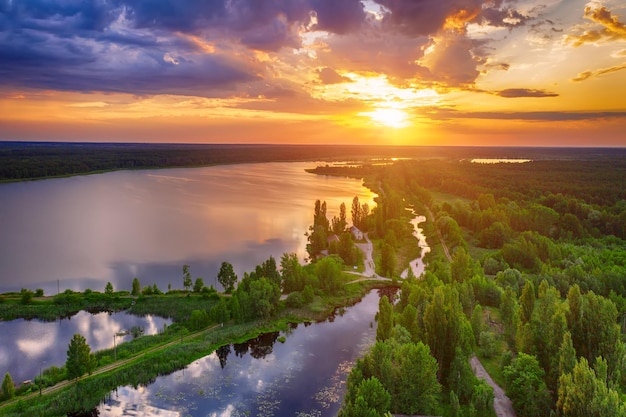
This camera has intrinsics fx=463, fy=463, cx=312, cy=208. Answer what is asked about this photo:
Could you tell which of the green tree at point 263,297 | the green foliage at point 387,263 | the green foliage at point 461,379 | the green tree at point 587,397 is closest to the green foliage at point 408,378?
the green foliage at point 461,379

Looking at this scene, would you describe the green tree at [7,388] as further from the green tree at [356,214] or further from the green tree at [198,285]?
the green tree at [356,214]

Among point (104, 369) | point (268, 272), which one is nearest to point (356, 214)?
point (268, 272)

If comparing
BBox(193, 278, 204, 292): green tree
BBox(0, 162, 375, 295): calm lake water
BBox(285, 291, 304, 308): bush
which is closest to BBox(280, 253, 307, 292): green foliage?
BBox(285, 291, 304, 308): bush

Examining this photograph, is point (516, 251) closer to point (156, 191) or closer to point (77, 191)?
point (156, 191)

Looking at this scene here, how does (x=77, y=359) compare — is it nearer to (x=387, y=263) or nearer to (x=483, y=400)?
(x=483, y=400)

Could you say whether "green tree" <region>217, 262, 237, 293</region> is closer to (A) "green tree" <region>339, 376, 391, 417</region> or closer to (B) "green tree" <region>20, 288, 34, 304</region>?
(B) "green tree" <region>20, 288, 34, 304</region>

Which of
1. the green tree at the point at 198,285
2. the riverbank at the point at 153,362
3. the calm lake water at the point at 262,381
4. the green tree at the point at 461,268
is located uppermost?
the green tree at the point at 461,268
